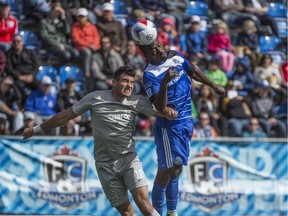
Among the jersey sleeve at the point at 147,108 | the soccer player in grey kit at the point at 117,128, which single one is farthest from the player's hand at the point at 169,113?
the jersey sleeve at the point at 147,108

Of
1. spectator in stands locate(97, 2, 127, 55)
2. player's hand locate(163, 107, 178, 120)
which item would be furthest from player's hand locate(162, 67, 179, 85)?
spectator in stands locate(97, 2, 127, 55)

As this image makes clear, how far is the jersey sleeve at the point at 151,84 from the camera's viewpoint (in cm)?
1055

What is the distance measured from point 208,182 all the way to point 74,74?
14.4 feet

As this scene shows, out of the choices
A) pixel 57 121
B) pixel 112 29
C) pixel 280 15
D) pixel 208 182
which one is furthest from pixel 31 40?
pixel 57 121

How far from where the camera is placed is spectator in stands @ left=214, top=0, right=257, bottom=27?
21516mm

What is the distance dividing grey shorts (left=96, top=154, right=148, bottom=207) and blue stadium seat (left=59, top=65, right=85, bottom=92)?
8168mm

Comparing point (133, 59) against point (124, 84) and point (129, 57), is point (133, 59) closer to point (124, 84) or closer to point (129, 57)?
point (129, 57)

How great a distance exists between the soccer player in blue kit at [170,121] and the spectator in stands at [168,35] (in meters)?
8.20

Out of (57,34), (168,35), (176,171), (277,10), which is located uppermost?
(277,10)

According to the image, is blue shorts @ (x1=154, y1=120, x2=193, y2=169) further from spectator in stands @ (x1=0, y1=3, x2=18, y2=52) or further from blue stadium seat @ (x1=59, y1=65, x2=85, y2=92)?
spectator in stands @ (x1=0, y1=3, x2=18, y2=52)

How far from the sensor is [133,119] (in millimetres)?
10211

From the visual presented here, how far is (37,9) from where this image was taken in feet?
63.1

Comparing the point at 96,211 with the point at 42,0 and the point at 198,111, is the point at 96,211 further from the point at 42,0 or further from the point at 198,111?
the point at 42,0

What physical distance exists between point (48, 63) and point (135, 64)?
1819mm
